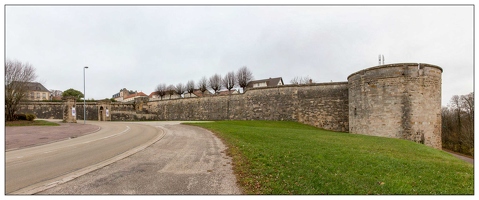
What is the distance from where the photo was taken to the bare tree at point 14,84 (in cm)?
2448

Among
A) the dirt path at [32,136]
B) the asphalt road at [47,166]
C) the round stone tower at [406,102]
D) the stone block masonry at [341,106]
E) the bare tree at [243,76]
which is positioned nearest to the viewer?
the asphalt road at [47,166]

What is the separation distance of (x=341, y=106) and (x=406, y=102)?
27.1 feet

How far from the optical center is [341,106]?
27.6 m

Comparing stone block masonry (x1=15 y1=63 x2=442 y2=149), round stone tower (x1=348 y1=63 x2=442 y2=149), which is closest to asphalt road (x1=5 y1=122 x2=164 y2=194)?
round stone tower (x1=348 y1=63 x2=442 y2=149)

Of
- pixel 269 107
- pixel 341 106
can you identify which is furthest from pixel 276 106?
pixel 341 106

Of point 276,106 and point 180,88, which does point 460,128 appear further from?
point 180,88

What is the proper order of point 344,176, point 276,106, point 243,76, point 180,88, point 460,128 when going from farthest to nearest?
1. point 180,88
2. point 243,76
3. point 460,128
4. point 276,106
5. point 344,176

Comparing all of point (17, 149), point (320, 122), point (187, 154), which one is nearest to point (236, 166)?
point (187, 154)

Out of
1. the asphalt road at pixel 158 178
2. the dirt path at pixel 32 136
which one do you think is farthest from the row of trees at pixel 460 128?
the dirt path at pixel 32 136

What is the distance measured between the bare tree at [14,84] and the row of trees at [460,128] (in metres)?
58.6

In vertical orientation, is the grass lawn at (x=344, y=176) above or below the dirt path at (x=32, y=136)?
above

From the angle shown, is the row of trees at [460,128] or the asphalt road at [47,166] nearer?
the asphalt road at [47,166]

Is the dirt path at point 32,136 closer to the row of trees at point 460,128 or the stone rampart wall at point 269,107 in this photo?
the stone rampart wall at point 269,107

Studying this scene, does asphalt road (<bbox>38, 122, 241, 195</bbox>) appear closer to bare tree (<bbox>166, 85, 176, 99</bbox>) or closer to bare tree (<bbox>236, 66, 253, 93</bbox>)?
bare tree (<bbox>236, 66, 253, 93</bbox>)
